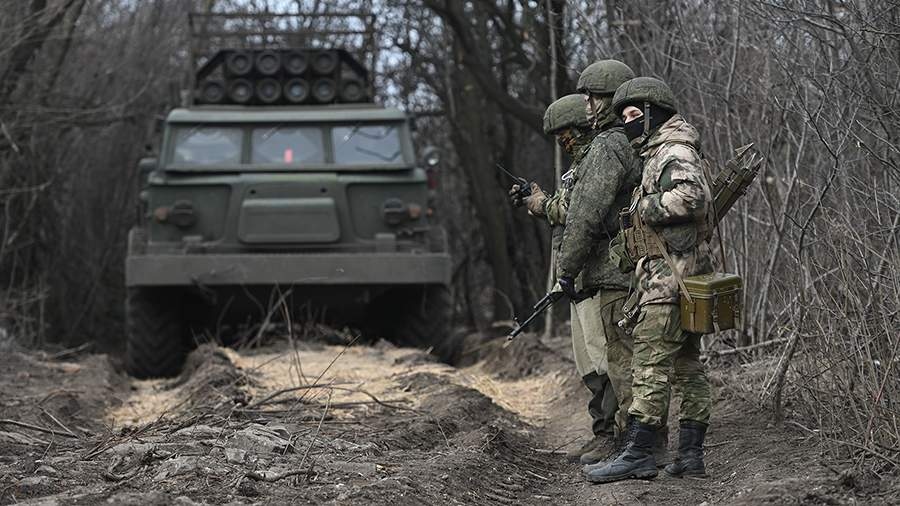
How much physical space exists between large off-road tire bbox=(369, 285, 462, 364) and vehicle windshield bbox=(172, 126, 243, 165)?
1.74m

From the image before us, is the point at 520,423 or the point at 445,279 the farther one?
the point at 445,279

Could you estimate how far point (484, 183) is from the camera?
49.0ft

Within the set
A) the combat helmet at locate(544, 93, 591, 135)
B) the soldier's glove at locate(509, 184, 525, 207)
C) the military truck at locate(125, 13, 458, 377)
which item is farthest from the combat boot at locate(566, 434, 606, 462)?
the military truck at locate(125, 13, 458, 377)

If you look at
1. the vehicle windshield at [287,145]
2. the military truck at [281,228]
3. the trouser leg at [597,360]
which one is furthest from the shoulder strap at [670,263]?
the vehicle windshield at [287,145]

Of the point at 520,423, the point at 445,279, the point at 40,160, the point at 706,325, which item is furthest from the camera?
the point at 40,160

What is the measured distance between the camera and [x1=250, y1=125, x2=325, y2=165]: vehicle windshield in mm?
11180

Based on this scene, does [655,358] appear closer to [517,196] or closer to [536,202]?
[536,202]

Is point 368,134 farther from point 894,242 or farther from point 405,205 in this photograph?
point 894,242

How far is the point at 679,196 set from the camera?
5.17 meters

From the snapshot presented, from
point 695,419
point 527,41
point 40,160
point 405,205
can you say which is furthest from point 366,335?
point 695,419

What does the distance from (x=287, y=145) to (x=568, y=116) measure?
543cm

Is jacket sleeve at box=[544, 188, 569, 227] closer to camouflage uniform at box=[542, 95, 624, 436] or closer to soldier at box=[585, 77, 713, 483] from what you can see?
camouflage uniform at box=[542, 95, 624, 436]

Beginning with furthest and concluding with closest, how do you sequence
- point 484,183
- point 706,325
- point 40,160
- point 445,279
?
1. point 40,160
2. point 484,183
3. point 445,279
4. point 706,325

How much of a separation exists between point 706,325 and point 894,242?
0.88 meters
